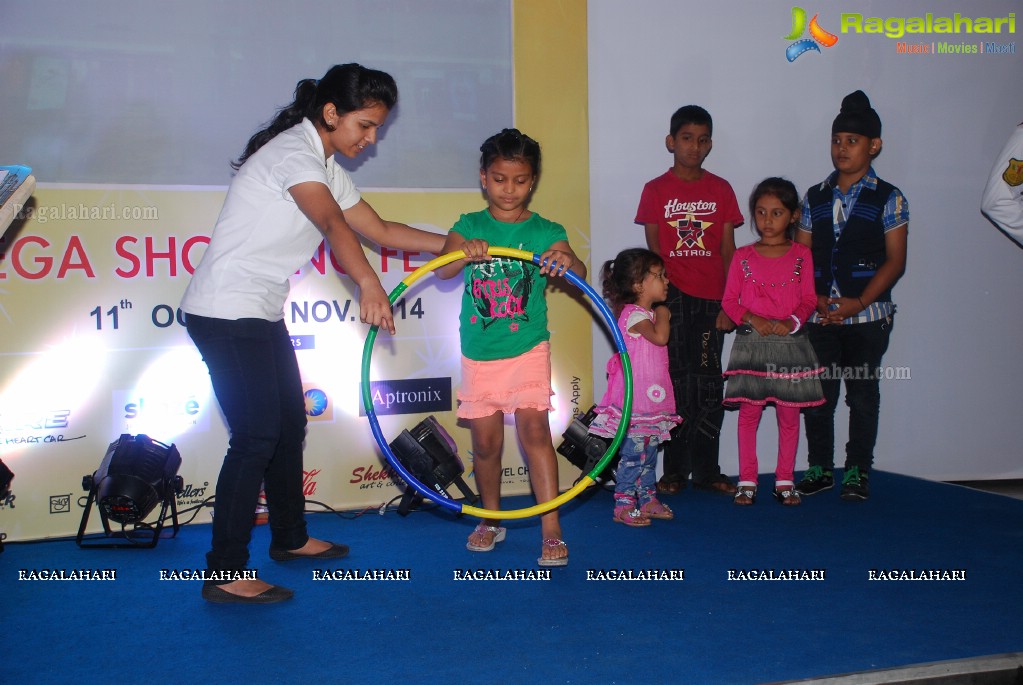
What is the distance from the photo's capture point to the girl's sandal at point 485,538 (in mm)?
3734

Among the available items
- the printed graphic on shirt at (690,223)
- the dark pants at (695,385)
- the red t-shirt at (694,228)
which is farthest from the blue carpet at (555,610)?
the printed graphic on shirt at (690,223)

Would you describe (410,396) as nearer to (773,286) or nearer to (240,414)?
(240,414)

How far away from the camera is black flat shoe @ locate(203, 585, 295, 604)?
312cm

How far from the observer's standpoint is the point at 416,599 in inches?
125

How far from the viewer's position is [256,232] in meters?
3.12

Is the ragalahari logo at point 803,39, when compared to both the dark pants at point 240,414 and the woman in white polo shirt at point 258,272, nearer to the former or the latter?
the woman in white polo shirt at point 258,272

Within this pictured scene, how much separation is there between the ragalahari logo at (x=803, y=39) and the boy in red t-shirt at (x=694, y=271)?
0.92 metres

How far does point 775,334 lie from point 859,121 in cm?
120

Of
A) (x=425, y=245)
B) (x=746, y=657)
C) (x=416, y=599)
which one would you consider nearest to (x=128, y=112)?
(x=425, y=245)

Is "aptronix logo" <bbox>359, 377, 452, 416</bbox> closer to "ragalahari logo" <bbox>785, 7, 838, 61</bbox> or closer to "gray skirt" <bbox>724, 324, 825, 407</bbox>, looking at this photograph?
"gray skirt" <bbox>724, 324, 825, 407</bbox>

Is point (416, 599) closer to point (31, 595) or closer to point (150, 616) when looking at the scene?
point (150, 616)

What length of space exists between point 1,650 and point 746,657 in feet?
7.35

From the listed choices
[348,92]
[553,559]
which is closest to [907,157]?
[553,559]

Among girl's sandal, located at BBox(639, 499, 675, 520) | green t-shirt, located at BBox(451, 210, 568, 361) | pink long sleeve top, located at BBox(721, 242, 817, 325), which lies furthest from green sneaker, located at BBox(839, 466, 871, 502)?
green t-shirt, located at BBox(451, 210, 568, 361)
